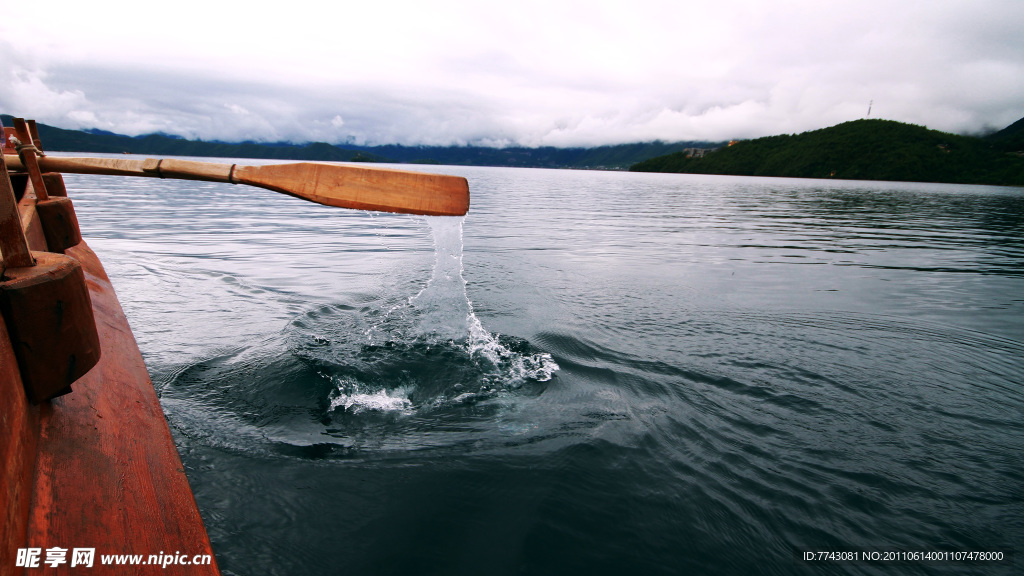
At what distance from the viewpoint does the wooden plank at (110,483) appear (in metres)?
1.79

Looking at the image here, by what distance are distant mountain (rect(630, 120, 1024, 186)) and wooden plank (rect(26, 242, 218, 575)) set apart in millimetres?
164155

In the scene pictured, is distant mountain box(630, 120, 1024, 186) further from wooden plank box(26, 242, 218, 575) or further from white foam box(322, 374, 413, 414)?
wooden plank box(26, 242, 218, 575)

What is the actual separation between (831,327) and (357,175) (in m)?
8.49

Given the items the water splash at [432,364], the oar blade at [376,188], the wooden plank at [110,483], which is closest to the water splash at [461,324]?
the water splash at [432,364]

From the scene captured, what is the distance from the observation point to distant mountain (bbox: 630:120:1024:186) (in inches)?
4914

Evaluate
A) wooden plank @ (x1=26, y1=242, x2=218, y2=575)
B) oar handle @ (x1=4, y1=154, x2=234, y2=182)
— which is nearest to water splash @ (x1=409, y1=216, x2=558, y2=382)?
oar handle @ (x1=4, y1=154, x2=234, y2=182)

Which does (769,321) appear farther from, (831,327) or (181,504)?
(181,504)

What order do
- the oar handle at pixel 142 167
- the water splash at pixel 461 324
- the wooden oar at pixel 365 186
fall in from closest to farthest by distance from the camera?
the wooden oar at pixel 365 186, the oar handle at pixel 142 167, the water splash at pixel 461 324

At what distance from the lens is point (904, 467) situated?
4.43 metres

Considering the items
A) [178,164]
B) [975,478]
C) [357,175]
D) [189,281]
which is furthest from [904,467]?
[189,281]

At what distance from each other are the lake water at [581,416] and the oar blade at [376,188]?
2.43 metres

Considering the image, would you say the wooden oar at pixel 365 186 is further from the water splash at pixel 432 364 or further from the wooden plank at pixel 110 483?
the wooden plank at pixel 110 483

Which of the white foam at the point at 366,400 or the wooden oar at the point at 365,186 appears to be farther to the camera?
the white foam at the point at 366,400

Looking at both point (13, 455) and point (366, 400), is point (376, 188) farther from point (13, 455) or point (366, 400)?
point (366, 400)
